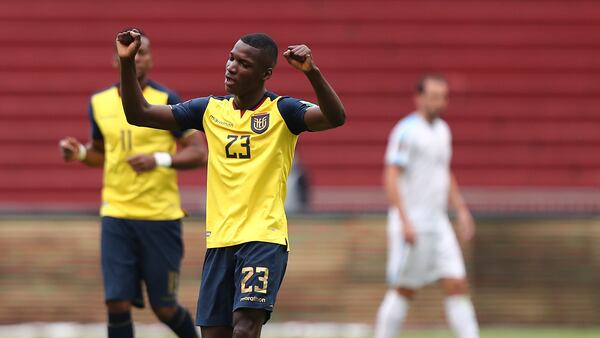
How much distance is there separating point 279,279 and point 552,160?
861 centimetres

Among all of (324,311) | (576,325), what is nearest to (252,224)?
(324,311)

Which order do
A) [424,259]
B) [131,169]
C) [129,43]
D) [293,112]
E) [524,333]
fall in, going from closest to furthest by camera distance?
[129,43], [293,112], [131,169], [424,259], [524,333]

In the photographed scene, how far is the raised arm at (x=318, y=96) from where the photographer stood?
6668mm

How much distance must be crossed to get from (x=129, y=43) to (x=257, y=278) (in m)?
1.35

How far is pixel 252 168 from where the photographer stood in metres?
7.22

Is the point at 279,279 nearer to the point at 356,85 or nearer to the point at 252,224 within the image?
the point at 252,224

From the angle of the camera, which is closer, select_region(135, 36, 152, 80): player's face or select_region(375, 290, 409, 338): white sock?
select_region(135, 36, 152, 80): player's face

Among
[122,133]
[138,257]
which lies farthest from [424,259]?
[122,133]

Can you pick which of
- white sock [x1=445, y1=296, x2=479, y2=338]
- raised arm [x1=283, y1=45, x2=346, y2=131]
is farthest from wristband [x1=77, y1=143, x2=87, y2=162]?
white sock [x1=445, y1=296, x2=479, y2=338]

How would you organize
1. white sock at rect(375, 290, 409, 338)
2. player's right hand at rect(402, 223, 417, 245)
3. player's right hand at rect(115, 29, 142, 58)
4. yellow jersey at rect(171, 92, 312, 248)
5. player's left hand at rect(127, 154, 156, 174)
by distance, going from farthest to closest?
1. white sock at rect(375, 290, 409, 338)
2. player's right hand at rect(402, 223, 417, 245)
3. player's left hand at rect(127, 154, 156, 174)
4. yellow jersey at rect(171, 92, 312, 248)
5. player's right hand at rect(115, 29, 142, 58)

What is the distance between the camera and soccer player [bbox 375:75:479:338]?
1104 centimetres

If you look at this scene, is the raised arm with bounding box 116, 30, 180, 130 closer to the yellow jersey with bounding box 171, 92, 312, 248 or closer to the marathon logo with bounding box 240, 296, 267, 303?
the yellow jersey with bounding box 171, 92, 312, 248

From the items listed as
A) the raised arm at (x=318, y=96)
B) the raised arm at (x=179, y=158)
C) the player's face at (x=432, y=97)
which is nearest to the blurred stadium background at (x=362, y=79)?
the player's face at (x=432, y=97)

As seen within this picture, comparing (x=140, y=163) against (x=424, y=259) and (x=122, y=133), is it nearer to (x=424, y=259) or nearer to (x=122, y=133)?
Answer: (x=122, y=133)
